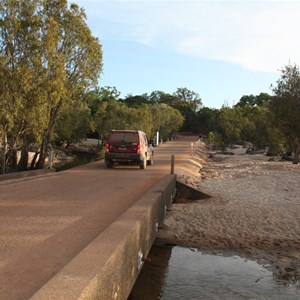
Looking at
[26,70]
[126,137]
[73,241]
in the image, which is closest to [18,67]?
[26,70]

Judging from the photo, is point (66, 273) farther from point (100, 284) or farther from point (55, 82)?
point (55, 82)

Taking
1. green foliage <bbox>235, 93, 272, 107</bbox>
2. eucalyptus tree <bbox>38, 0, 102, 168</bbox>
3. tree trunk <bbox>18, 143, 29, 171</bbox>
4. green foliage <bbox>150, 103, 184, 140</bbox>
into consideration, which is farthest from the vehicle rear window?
green foliage <bbox>235, 93, 272, 107</bbox>

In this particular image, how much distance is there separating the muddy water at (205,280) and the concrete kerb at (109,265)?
53 cm

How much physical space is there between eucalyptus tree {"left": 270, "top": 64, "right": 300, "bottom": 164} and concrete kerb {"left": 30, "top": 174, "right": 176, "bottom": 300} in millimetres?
21392

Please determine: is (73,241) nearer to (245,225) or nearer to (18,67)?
(245,225)

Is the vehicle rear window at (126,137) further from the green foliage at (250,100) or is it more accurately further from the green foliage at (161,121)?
the green foliage at (250,100)

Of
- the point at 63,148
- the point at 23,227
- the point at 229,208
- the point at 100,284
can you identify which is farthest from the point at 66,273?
the point at 63,148

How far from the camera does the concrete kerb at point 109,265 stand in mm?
3805

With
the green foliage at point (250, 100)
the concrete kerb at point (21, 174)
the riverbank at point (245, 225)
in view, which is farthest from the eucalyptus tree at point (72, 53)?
the green foliage at point (250, 100)

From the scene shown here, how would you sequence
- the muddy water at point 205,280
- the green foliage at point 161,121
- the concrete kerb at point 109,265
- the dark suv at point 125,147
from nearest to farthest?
the concrete kerb at point 109,265, the muddy water at point 205,280, the dark suv at point 125,147, the green foliage at point 161,121

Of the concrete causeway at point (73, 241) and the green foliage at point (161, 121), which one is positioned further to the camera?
the green foliage at point (161, 121)

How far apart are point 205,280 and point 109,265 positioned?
11.0ft

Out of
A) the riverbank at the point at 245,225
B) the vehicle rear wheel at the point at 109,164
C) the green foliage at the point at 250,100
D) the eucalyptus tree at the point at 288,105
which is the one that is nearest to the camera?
the riverbank at the point at 245,225

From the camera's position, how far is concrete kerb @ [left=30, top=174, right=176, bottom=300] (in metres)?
3.80
